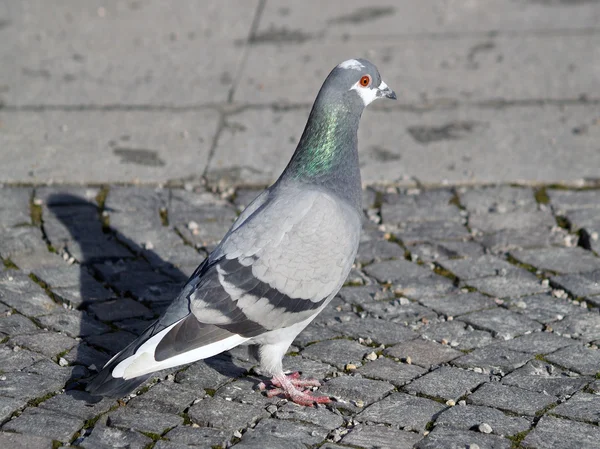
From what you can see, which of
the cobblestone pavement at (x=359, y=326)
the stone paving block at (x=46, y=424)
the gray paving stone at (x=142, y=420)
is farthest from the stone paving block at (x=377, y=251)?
the stone paving block at (x=46, y=424)

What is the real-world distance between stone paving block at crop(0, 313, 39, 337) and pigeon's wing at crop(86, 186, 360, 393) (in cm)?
94

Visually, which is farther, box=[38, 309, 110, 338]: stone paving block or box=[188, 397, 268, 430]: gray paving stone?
box=[38, 309, 110, 338]: stone paving block

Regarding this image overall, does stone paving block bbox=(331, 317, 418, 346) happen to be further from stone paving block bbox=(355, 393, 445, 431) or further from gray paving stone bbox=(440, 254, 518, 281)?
gray paving stone bbox=(440, 254, 518, 281)

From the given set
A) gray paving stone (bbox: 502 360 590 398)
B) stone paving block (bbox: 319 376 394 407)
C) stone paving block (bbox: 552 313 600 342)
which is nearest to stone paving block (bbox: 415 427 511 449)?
stone paving block (bbox: 319 376 394 407)

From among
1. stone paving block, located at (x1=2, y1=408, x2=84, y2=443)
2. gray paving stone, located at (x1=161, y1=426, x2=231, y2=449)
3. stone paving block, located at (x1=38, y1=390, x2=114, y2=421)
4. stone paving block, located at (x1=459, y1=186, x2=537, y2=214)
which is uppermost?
stone paving block, located at (x1=459, y1=186, x2=537, y2=214)

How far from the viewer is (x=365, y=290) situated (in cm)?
470

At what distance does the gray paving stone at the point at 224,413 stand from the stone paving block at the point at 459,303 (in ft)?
4.09

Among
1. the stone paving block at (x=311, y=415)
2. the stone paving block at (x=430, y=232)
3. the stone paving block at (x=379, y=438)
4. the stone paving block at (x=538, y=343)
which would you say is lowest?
the stone paving block at (x=311, y=415)

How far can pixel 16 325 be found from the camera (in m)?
4.18

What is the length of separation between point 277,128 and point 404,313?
2.49 m

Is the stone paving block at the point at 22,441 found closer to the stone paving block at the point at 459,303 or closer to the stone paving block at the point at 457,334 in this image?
the stone paving block at the point at 457,334

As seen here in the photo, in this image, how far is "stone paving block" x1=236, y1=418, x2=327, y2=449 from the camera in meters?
3.37

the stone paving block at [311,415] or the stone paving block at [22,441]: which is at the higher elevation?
the stone paving block at [311,415]

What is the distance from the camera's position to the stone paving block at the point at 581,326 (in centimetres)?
421
